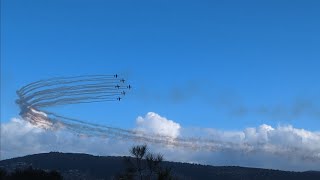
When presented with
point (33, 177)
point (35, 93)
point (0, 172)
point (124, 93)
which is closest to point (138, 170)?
point (124, 93)

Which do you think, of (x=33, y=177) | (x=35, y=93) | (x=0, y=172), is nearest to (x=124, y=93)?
(x=35, y=93)

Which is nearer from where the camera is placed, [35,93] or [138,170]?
[138,170]

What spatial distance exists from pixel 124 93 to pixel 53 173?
37.9 meters

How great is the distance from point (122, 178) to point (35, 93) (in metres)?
19.5

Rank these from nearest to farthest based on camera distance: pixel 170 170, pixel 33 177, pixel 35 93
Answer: pixel 170 170 < pixel 35 93 < pixel 33 177

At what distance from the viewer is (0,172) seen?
106000 millimetres

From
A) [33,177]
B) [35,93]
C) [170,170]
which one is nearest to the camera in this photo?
[170,170]

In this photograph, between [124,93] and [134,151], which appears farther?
[124,93]

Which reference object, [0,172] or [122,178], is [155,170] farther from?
[0,172]

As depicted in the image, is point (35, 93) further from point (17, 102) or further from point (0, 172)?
point (0, 172)

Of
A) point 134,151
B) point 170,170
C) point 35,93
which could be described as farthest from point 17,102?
point 170,170

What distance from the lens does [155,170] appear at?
64.1 metres

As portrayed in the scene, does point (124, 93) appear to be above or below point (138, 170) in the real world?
above

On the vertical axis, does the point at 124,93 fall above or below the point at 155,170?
above
